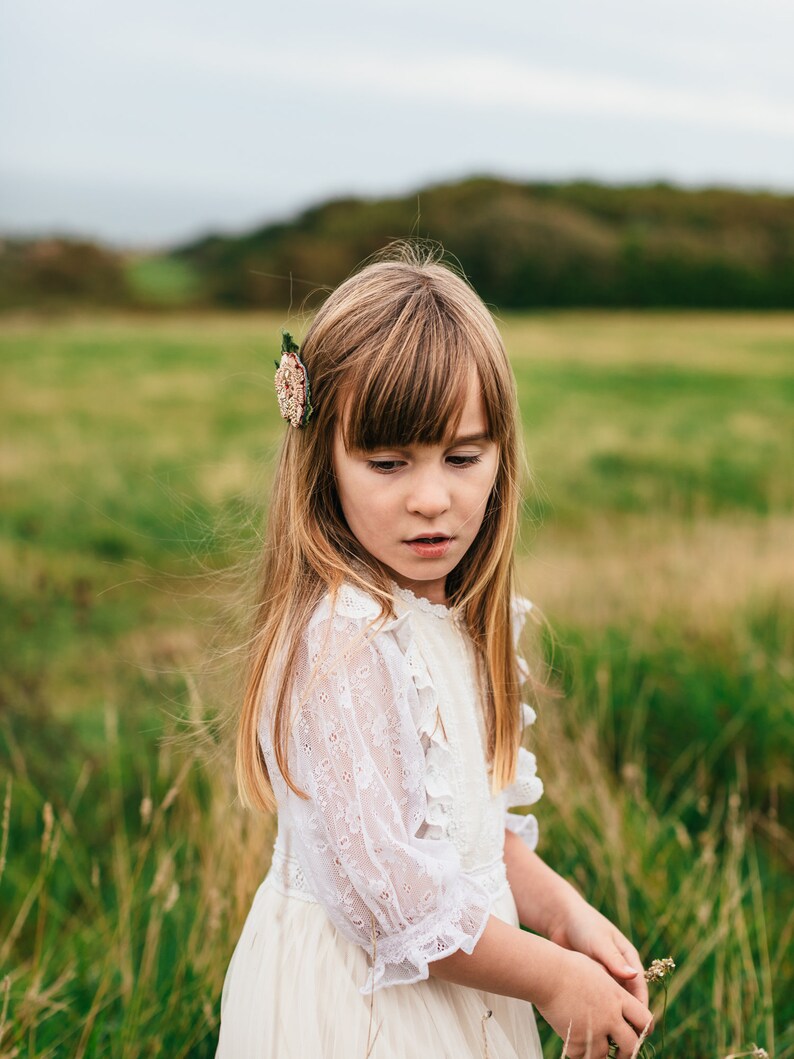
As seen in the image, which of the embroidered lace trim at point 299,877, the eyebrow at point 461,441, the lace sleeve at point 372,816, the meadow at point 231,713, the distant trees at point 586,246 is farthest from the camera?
the distant trees at point 586,246

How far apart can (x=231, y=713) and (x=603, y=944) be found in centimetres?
81

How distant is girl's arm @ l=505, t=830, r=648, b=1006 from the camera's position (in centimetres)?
185

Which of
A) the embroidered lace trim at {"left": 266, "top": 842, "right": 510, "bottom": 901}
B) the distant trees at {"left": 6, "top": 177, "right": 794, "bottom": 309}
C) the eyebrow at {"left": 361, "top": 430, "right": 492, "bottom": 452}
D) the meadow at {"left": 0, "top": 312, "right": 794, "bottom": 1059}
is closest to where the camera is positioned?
the eyebrow at {"left": 361, "top": 430, "right": 492, "bottom": 452}

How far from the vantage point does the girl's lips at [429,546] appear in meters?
1.74

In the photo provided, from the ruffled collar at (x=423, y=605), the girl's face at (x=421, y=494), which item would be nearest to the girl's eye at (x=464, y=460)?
the girl's face at (x=421, y=494)

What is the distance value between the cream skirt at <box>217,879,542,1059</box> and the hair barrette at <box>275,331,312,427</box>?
83 centimetres

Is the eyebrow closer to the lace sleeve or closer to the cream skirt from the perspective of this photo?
the lace sleeve

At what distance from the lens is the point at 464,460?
1768 millimetres

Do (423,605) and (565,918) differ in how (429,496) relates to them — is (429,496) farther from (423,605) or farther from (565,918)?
(565,918)

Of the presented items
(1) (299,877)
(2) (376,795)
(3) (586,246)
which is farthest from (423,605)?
(3) (586,246)

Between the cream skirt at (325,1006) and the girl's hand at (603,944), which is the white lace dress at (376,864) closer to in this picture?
the cream skirt at (325,1006)

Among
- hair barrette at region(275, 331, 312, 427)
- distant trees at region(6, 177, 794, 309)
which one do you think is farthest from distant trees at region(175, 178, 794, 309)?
hair barrette at region(275, 331, 312, 427)

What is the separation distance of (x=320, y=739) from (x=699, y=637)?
9.90ft

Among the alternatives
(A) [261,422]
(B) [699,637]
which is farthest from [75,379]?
(B) [699,637]
